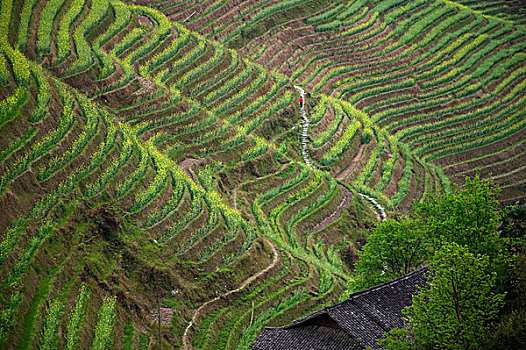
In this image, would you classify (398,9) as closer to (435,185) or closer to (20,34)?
(435,185)

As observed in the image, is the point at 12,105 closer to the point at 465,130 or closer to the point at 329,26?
the point at 329,26

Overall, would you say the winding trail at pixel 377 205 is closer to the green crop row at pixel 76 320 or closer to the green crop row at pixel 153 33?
the green crop row at pixel 153 33

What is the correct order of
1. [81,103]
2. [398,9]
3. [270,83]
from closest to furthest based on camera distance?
[81,103], [270,83], [398,9]

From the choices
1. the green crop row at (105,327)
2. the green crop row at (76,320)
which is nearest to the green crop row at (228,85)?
the green crop row at (105,327)

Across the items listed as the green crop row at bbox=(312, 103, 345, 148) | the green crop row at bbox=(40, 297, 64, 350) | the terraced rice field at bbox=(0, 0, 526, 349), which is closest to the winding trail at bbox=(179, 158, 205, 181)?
the terraced rice field at bbox=(0, 0, 526, 349)

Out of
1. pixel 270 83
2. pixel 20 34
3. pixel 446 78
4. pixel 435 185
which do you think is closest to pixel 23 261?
pixel 20 34

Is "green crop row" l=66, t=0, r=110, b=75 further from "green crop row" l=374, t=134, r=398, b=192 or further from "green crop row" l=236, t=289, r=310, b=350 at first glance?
"green crop row" l=374, t=134, r=398, b=192
